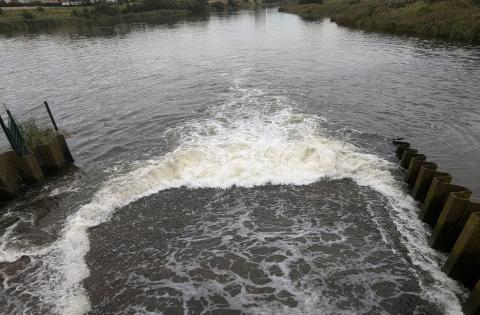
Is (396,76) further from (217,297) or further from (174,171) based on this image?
(217,297)

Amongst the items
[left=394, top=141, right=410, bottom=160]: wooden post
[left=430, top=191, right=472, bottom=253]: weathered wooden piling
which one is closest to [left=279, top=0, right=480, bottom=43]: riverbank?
[left=394, top=141, right=410, bottom=160]: wooden post

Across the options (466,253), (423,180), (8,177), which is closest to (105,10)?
(8,177)

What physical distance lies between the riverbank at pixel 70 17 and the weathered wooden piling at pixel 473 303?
95.5m

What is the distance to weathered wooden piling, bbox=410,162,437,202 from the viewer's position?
12.1m

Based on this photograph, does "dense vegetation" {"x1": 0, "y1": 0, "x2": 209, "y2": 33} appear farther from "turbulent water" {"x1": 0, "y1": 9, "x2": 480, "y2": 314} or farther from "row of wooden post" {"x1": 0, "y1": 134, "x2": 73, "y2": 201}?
"row of wooden post" {"x1": 0, "y1": 134, "x2": 73, "y2": 201}

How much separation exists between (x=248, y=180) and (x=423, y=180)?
7.23 meters

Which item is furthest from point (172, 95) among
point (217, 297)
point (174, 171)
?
point (217, 297)

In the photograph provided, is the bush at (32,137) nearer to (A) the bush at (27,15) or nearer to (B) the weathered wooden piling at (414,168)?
(B) the weathered wooden piling at (414,168)

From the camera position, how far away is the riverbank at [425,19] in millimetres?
40562

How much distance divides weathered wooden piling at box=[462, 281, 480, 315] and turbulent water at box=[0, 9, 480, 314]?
29 centimetres

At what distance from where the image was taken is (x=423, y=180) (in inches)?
486

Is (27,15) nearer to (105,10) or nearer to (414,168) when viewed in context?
(105,10)

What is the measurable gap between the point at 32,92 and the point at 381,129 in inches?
1141

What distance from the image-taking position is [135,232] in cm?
1223
